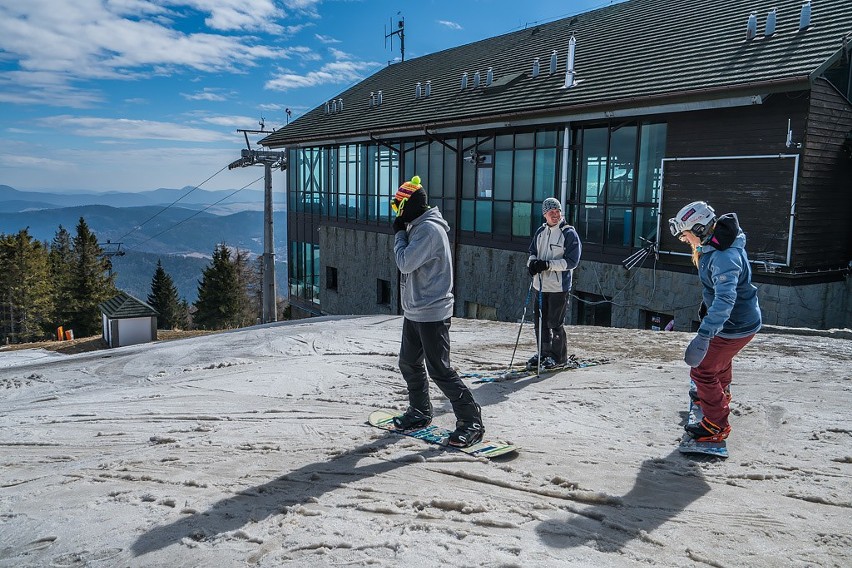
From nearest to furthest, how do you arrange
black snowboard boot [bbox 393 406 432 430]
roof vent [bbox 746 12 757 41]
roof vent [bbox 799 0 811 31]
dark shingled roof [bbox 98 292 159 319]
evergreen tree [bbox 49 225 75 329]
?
1. black snowboard boot [bbox 393 406 432 430]
2. roof vent [bbox 799 0 811 31]
3. roof vent [bbox 746 12 757 41]
4. dark shingled roof [bbox 98 292 159 319]
5. evergreen tree [bbox 49 225 75 329]

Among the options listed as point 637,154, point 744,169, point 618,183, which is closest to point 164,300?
point 618,183

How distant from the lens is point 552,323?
7.53m

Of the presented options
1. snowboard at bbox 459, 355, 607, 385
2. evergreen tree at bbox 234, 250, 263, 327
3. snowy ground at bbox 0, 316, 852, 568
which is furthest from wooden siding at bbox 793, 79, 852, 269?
evergreen tree at bbox 234, 250, 263, 327

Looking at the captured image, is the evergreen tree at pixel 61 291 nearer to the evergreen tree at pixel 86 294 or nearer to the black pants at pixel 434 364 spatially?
the evergreen tree at pixel 86 294

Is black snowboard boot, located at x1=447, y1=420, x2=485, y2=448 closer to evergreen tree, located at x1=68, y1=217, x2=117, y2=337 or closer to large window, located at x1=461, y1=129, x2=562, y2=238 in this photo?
large window, located at x1=461, y1=129, x2=562, y2=238

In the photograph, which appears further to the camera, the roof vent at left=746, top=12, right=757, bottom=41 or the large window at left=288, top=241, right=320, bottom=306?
the large window at left=288, top=241, right=320, bottom=306

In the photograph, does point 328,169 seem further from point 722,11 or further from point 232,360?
point 232,360

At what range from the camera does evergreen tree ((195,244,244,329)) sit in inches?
1874

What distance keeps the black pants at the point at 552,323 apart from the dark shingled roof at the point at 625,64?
267 inches

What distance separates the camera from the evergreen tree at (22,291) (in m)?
39.0

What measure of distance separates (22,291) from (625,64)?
130 ft

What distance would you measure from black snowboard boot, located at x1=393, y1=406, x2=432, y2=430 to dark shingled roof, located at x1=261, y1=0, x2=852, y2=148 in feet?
31.4

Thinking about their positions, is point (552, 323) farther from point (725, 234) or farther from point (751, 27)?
point (751, 27)

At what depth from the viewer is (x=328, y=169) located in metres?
26.5
